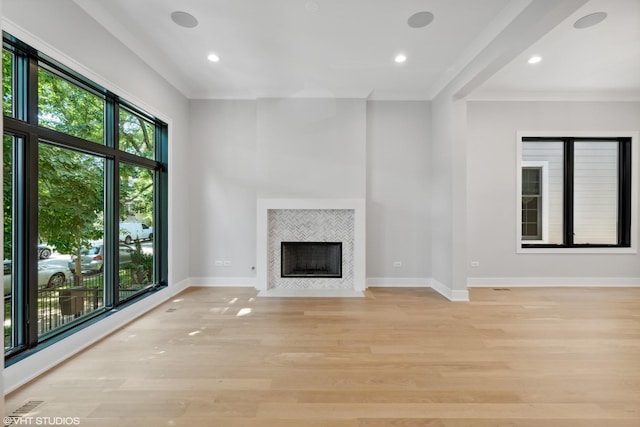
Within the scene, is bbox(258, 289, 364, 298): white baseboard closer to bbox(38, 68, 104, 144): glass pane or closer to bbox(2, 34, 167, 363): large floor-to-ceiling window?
bbox(2, 34, 167, 363): large floor-to-ceiling window

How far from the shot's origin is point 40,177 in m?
2.59

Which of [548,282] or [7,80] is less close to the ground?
[7,80]

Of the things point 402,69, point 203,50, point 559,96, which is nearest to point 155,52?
point 203,50

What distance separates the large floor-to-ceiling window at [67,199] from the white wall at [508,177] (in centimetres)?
478

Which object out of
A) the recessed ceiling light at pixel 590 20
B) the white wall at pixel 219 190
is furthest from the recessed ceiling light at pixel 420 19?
the white wall at pixel 219 190

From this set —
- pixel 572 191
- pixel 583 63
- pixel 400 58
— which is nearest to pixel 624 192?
pixel 572 191

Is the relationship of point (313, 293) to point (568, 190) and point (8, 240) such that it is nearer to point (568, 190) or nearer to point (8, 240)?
point (8, 240)

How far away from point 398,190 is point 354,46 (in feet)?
7.59

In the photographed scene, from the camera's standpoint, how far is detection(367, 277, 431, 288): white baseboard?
5102 mm

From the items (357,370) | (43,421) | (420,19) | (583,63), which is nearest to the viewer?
(43,421)

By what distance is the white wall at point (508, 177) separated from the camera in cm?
505

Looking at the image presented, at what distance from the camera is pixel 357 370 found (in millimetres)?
2504

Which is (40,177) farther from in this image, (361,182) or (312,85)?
(361,182)

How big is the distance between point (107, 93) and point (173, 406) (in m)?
3.07
